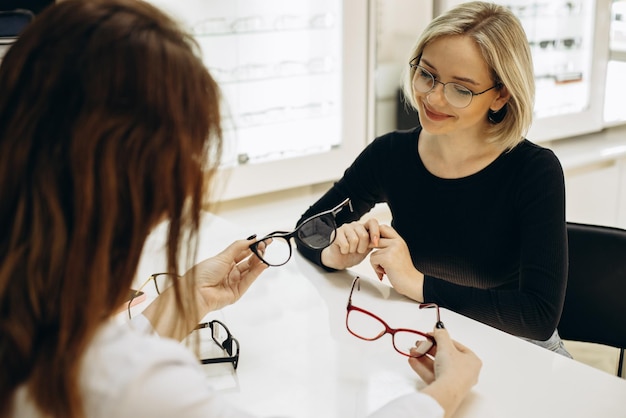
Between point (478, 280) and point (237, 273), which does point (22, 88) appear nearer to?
point (237, 273)

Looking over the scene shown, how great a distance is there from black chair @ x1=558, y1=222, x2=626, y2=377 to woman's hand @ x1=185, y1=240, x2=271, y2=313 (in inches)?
30.7

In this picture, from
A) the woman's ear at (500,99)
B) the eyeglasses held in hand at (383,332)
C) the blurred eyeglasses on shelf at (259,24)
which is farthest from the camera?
the blurred eyeglasses on shelf at (259,24)

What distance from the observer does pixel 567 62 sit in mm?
3510

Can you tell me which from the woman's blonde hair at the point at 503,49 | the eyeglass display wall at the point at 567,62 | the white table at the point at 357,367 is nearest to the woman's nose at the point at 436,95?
the woman's blonde hair at the point at 503,49

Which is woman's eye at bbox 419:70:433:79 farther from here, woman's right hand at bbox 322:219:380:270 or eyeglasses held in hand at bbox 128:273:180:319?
eyeglasses held in hand at bbox 128:273:180:319

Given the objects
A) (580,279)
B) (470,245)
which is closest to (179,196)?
(470,245)

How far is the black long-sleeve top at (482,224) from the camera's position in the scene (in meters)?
1.44

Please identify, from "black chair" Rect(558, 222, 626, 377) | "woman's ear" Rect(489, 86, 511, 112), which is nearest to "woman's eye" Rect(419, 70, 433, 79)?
"woman's ear" Rect(489, 86, 511, 112)

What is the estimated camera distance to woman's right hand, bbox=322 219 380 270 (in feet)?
4.95

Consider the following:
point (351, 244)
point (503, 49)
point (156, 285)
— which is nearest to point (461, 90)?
point (503, 49)

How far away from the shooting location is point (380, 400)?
43.0 inches

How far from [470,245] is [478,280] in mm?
85

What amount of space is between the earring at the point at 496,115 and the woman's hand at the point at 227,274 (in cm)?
68

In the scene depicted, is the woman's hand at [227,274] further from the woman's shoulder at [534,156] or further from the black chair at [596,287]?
the black chair at [596,287]
